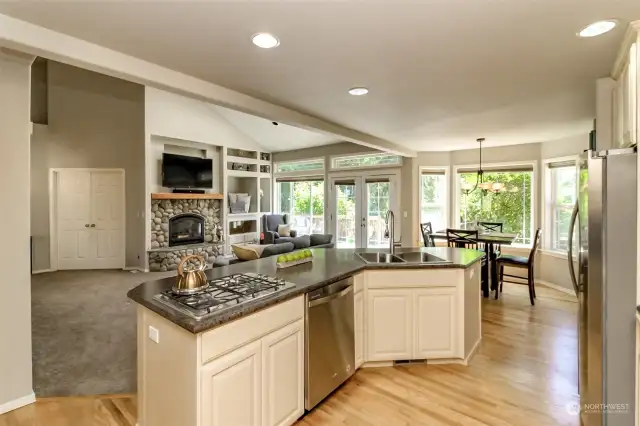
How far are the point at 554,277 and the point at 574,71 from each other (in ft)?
13.9

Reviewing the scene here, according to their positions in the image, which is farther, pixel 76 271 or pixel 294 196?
pixel 294 196

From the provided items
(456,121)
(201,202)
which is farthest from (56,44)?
(201,202)

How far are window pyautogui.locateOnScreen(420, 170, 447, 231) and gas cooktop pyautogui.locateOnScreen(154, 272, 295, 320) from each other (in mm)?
5760

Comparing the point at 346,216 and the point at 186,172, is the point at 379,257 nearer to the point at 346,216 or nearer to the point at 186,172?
the point at 346,216

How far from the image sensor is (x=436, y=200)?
7324 millimetres

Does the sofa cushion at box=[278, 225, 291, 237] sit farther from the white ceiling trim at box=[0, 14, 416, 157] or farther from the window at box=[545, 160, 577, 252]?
the window at box=[545, 160, 577, 252]

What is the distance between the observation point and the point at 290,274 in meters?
2.52

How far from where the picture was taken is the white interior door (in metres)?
7.01

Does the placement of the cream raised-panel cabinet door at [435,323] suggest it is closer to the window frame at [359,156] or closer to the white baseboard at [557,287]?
the white baseboard at [557,287]

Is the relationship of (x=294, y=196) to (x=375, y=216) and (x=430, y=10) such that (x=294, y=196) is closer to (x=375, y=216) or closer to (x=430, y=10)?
(x=375, y=216)

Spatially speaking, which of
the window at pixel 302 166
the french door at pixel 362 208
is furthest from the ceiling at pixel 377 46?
the window at pixel 302 166

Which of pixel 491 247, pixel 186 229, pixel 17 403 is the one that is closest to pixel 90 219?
pixel 186 229

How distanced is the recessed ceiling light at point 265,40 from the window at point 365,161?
221 inches

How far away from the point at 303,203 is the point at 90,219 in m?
4.95
